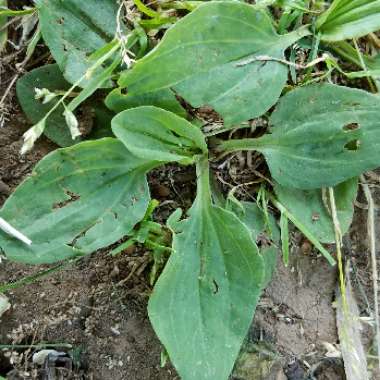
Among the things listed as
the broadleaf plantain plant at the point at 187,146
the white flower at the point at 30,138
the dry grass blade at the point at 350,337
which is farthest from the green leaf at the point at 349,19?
the white flower at the point at 30,138

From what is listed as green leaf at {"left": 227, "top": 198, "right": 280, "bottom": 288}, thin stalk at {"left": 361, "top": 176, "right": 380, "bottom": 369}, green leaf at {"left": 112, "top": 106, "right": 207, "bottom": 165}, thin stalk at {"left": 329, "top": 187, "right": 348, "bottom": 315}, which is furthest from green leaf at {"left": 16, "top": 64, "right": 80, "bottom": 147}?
thin stalk at {"left": 361, "top": 176, "right": 380, "bottom": 369}

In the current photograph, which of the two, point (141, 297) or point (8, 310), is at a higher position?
point (8, 310)

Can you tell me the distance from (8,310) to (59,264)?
7.5 inches

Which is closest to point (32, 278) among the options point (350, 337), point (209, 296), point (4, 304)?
point (4, 304)

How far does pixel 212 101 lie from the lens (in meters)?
1.52

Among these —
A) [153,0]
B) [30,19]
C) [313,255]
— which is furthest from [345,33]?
[30,19]

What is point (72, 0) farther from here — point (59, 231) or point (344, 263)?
point (344, 263)

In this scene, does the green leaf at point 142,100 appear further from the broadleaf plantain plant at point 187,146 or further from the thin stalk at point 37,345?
the thin stalk at point 37,345

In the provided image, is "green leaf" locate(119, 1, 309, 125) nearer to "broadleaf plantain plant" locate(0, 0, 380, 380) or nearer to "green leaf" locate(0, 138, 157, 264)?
"broadleaf plantain plant" locate(0, 0, 380, 380)

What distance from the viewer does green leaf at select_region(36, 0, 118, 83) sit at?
152 cm

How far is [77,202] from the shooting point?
1508 millimetres

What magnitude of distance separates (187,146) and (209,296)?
39 cm

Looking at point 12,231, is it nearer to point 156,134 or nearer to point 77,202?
point 77,202

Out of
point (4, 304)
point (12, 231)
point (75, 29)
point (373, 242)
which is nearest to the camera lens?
point (12, 231)
